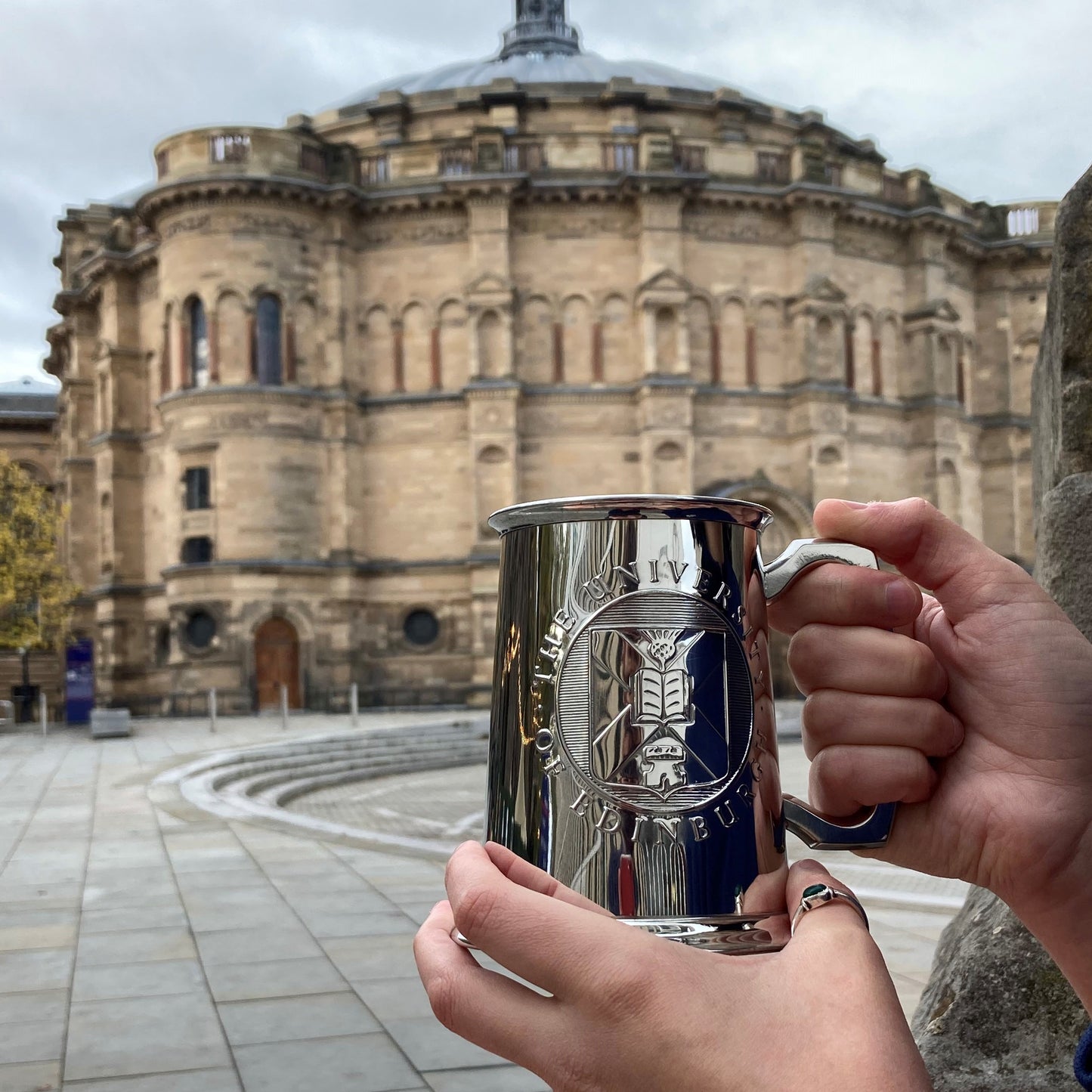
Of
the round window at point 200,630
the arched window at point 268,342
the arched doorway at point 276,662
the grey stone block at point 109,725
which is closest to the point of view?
the grey stone block at point 109,725


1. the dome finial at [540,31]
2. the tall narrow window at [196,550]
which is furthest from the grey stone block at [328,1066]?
the dome finial at [540,31]

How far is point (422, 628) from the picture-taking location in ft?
103

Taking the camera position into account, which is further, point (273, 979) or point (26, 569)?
point (26, 569)

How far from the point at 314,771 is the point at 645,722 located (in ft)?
55.3

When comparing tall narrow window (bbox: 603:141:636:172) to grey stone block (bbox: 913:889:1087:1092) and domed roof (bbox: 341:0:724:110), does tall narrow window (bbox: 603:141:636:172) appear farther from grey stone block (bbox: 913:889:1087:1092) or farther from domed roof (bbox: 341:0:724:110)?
grey stone block (bbox: 913:889:1087:1092)

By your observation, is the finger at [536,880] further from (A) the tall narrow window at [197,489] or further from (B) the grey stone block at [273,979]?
(A) the tall narrow window at [197,489]

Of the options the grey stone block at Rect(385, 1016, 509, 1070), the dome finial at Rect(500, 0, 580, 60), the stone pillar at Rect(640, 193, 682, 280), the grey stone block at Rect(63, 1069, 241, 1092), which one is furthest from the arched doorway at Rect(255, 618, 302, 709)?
the dome finial at Rect(500, 0, 580, 60)

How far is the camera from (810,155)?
32.8 metres

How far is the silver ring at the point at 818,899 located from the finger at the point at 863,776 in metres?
0.18

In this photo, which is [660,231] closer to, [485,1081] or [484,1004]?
[485,1081]

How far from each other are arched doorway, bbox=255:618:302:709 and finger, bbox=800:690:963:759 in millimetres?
29473

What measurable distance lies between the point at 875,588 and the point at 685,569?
0.88ft

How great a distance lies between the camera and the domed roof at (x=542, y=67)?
130ft

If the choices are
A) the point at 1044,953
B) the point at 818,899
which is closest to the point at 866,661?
the point at 818,899
